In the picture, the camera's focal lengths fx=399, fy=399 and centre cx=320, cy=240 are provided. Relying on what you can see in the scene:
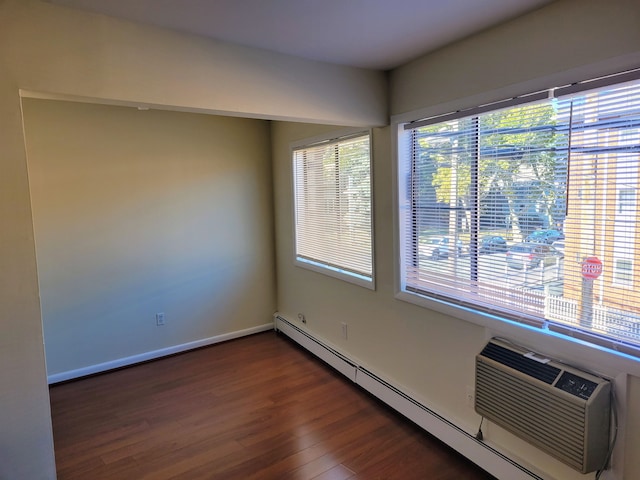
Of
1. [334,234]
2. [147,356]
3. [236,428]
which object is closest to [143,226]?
[147,356]

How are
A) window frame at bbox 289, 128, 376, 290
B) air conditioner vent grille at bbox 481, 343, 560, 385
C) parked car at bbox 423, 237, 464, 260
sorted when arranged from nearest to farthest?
air conditioner vent grille at bbox 481, 343, 560, 385, parked car at bbox 423, 237, 464, 260, window frame at bbox 289, 128, 376, 290

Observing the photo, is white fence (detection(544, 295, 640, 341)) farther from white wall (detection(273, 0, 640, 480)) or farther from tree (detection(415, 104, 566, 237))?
tree (detection(415, 104, 566, 237))

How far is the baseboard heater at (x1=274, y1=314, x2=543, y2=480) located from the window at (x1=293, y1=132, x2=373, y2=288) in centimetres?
69

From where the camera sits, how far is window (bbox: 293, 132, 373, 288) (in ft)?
10.0

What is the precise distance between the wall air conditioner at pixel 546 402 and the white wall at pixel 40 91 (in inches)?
73.7

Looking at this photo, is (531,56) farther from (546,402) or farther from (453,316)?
(546,402)

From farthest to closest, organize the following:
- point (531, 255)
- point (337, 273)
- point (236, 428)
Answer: point (337, 273), point (236, 428), point (531, 255)

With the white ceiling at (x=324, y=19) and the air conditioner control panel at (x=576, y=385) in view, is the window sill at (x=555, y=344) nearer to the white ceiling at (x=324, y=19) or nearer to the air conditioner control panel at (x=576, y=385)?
the air conditioner control panel at (x=576, y=385)

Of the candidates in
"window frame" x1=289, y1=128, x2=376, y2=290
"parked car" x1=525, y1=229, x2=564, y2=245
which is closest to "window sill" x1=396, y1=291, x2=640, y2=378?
"parked car" x1=525, y1=229, x2=564, y2=245

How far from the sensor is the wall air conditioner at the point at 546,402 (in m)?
1.65

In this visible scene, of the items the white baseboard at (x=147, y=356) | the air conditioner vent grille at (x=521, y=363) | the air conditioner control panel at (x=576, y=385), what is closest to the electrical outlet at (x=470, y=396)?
the air conditioner vent grille at (x=521, y=363)

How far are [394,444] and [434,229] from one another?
4.39 ft

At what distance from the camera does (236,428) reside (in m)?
2.63

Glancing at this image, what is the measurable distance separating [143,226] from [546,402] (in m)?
3.24
